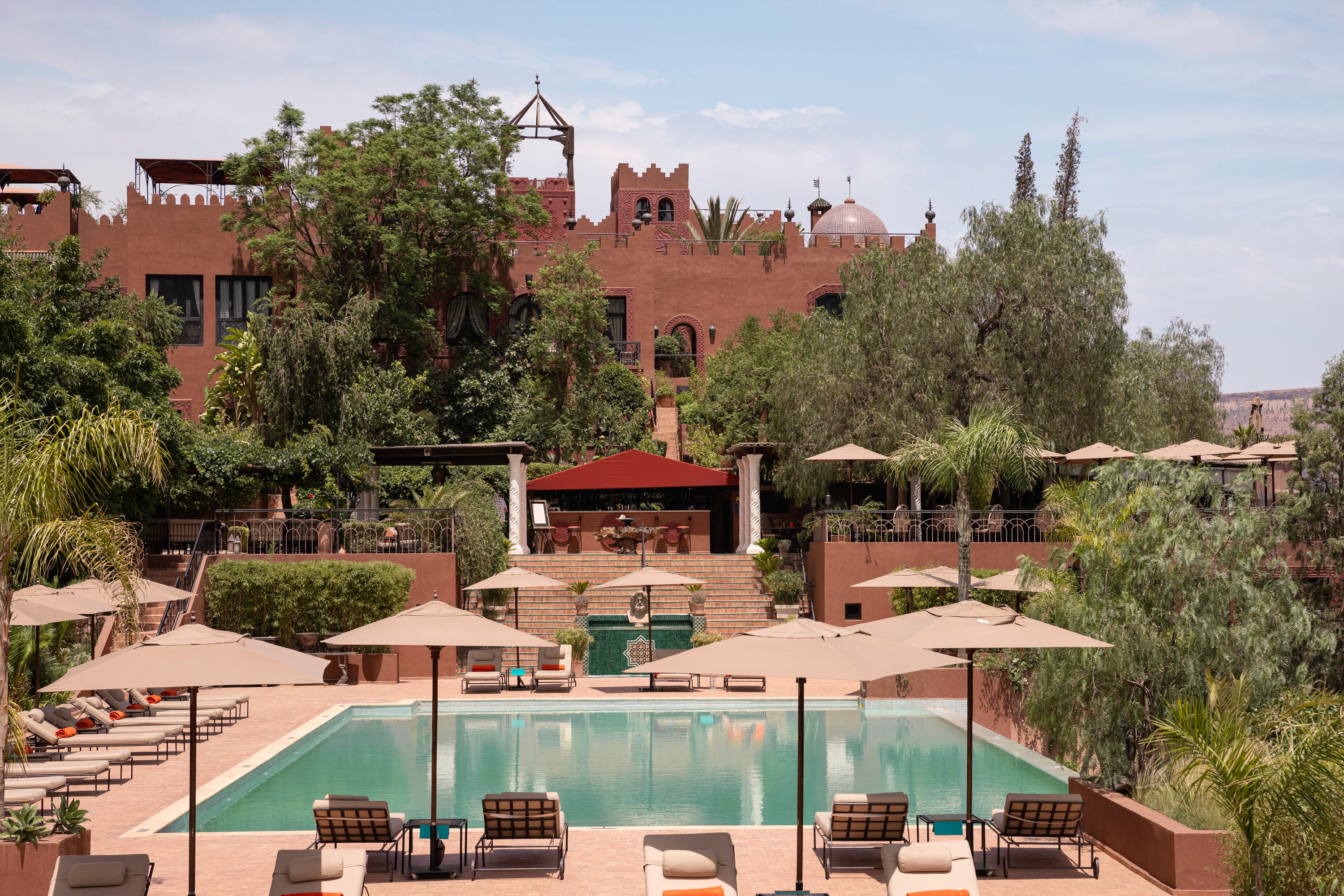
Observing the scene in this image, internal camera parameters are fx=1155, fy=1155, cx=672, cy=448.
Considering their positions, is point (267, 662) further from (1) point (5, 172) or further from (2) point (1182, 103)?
(1) point (5, 172)

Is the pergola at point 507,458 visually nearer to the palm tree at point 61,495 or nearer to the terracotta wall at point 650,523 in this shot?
the terracotta wall at point 650,523

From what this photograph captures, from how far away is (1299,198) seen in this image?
1566cm

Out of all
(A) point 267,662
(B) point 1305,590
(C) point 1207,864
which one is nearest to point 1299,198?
(B) point 1305,590

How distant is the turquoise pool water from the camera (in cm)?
1216

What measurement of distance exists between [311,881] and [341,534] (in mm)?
15949

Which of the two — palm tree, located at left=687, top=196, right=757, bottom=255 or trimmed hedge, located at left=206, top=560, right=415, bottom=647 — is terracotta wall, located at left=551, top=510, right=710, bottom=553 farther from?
palm tree, located at left=687, top=196, right=757, bottom=255

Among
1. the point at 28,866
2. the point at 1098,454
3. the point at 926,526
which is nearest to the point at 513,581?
the point at 926,526

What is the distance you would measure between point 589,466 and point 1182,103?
17868 mm

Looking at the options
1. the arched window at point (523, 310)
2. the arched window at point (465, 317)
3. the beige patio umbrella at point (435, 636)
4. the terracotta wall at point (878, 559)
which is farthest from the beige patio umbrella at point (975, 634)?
the arched window at point (523, 310)

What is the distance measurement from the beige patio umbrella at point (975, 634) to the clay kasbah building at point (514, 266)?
959 inches

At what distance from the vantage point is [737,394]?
35.7m

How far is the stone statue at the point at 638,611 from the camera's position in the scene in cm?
2370

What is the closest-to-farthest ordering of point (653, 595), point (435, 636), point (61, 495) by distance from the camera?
point (61, 495), point (435, 636), point (653, 595)

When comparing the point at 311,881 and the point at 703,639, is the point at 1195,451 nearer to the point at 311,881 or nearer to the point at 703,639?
the point at 703,639
